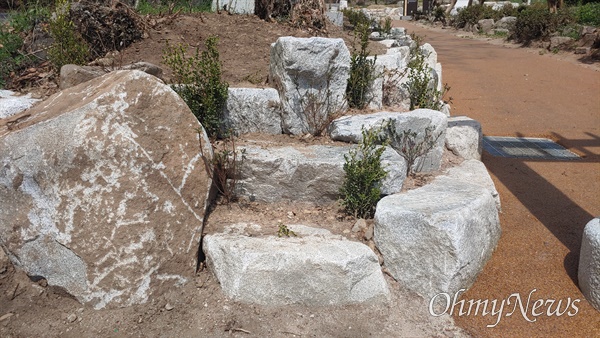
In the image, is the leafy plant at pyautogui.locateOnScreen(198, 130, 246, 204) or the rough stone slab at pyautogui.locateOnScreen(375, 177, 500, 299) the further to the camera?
the leafy plant at pyautogui.locateOnScreen(198, 130, 246, 204)

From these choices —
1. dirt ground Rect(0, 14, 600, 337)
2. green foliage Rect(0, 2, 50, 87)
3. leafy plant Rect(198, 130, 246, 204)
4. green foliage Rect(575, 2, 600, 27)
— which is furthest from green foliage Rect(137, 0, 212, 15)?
green foliage Rect(575, 2, 600, 27)

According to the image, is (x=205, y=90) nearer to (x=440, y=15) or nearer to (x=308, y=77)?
(x=308, y=77)

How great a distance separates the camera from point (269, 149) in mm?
3867

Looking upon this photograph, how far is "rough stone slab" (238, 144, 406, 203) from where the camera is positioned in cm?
362

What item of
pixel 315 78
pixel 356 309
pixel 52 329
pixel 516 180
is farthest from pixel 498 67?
pixel 52 329

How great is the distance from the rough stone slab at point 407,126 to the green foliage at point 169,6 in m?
3.43

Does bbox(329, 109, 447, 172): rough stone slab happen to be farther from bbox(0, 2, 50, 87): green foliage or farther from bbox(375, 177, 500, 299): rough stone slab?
bbox(0, 2, 50, 87): green foliage

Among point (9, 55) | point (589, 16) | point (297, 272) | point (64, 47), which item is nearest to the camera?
point (297, 272)

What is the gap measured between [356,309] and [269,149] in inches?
58.2

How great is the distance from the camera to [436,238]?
119 inches

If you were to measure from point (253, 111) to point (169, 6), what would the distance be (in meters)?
3.23

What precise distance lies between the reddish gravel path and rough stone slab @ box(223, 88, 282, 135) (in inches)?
85.1

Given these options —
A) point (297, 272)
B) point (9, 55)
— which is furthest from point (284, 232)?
point (9, 55)

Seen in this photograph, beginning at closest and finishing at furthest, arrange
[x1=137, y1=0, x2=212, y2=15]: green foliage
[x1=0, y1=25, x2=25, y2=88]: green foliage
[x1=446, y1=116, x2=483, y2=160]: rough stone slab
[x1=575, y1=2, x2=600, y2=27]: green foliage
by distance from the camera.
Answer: [x1=446, y1=116, x2=483, y2=160]: rough stone slab < [x1=0, y1=25, x2=25, y2=88]: green foliage < [x1=137, y1=0, x2=212, y2=15]: green foliage < [x1=575, y1=2, x2=600, y2=27]: green foliage
